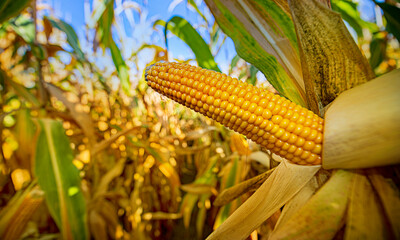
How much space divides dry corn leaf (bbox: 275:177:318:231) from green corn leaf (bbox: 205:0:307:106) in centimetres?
28

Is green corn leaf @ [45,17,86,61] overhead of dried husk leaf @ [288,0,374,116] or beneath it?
overhead

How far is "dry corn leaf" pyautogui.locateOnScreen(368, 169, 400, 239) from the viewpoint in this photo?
307 millimetres

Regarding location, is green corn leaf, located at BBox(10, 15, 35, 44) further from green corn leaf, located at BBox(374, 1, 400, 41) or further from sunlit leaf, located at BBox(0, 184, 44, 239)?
green corn leaf, located at BBox(374, 1, 400, 41)

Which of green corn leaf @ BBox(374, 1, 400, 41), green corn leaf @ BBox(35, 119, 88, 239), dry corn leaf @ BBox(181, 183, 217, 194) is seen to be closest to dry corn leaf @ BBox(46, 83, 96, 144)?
green corn leaf @ BBox(35, 119, 88, 239)

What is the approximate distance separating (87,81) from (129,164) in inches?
40.2

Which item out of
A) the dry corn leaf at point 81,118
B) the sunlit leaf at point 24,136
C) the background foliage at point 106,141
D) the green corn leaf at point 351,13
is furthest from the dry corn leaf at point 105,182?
the green corn leaf at point 351,13

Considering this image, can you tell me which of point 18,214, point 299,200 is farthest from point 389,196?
point 18,214

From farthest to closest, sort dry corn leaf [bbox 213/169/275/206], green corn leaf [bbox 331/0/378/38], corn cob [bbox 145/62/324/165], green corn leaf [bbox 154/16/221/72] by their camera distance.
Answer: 1. green corn leaf [bbox 331/0/378/38]
2. green corn leaf [bbox 154/16/221/72]
3. dry corn leaf [bbox 213/169/275/206]
4. corn cob [bbox 145/62/324/165]

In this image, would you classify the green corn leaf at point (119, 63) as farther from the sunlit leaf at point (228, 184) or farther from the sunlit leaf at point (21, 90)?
the sunlit leaf at point (228, 184)

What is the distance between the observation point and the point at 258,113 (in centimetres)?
45

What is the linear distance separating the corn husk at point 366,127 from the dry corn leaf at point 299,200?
131 millimetres

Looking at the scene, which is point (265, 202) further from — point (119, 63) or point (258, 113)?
point (119, 63)

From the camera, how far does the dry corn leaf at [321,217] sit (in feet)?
1.11

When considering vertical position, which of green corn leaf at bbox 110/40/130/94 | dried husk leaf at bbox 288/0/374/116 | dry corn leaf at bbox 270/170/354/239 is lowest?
dry corn leaf at bbox 270/170/354/239
